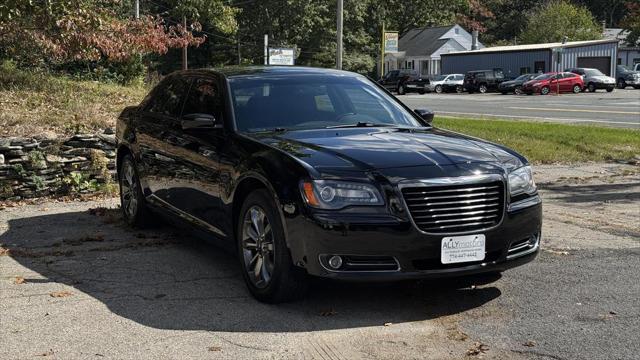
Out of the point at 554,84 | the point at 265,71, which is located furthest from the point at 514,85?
the point at 265,71

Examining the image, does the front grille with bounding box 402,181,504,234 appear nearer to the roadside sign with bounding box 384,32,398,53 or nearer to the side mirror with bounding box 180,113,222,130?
the side mirror with bounding box 180,113,222,130

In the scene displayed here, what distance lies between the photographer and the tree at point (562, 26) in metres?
76.4

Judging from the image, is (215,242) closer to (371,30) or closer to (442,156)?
(442,156)

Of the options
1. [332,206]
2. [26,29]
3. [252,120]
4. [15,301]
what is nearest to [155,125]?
[252,120]

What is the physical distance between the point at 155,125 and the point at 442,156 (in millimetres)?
3197

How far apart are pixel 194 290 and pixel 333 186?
5.02ft

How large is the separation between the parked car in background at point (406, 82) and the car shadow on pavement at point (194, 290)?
4747 cm

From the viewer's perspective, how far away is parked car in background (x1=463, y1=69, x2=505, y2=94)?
52312 millimetres

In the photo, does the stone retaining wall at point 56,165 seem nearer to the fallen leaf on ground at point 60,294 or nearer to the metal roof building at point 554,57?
the fallen leaf on ground at point 60,294

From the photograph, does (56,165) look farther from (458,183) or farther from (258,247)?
(458,183)

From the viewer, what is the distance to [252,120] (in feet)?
19.5

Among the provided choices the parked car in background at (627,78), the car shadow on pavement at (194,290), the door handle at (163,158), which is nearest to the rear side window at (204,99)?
the door handle at (163,158)

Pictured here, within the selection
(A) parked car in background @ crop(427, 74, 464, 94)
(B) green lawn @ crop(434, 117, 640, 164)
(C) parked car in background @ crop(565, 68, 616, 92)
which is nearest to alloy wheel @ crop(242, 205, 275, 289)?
(B) green lawn @ crop(434, 117, 640, 164)

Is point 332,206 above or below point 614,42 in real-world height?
below
